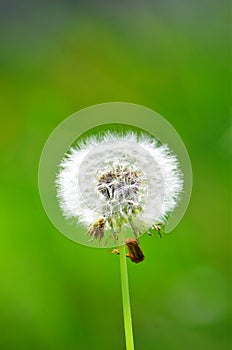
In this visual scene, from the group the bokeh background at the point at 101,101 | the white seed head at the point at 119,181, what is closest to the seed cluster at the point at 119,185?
the white seed head at the point at 119,181

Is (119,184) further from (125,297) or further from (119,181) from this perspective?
(125,297)

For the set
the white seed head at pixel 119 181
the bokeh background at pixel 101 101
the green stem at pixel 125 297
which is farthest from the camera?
the bokeh background at pixel 101 101

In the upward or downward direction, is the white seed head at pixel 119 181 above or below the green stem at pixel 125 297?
above

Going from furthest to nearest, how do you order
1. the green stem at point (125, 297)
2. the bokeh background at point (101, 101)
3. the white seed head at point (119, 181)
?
the bokeh background at point (101, 101)
the white seed head at point (119, 181)
the green stem at point (125, 297)

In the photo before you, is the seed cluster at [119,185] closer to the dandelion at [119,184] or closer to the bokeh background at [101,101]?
the dandelion at [119,184]

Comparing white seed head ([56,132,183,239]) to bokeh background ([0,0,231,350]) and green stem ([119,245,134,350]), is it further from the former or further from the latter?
bokeh background ([0,0,231,350])
